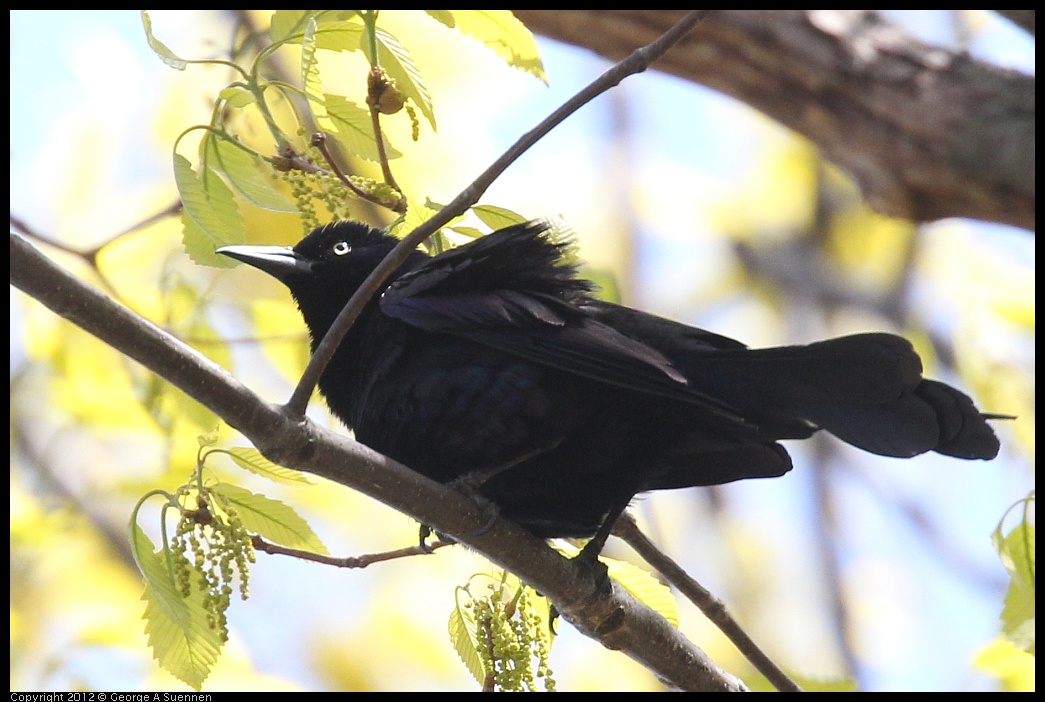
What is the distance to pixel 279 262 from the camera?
373 cm

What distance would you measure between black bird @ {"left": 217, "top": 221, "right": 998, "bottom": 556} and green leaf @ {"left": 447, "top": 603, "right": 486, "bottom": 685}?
1.08 ft

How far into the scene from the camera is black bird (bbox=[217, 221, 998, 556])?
116 inches

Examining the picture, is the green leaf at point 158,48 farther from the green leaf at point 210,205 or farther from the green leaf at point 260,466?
the green leaf at point 260,466

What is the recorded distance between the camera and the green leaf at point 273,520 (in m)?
2.60

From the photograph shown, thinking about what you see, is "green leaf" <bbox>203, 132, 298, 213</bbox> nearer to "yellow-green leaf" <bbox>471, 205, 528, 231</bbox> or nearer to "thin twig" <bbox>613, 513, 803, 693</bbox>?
"yellow-green leaf" <bbox>471, 205, 528, 231</bbox>

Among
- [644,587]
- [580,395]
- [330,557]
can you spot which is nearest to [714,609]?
[644,587]

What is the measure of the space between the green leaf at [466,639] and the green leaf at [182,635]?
0.69 meters

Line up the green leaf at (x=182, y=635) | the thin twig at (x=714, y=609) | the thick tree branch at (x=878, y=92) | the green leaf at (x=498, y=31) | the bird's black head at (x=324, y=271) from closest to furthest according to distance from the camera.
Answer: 1. the green leaf at (x=182, y=635)
2. the green leaf at (x=498, y=31)
3. the thin twig at (x=714, y=609)
4. the bird's black head at (x=324, y=271)
5. the thick tree branch at (x=878, y=92)

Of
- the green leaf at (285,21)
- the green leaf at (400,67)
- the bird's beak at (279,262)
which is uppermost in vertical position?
the bird's beak at (279,262)

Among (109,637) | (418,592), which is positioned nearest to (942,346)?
(418,592)

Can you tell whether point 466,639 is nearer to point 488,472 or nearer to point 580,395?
point 488,472

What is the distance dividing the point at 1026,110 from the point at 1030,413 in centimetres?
193

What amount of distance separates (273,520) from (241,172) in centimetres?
91

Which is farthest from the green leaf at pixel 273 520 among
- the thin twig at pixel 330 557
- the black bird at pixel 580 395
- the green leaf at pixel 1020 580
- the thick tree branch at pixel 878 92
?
the thick tree branch at pixel 878 92
